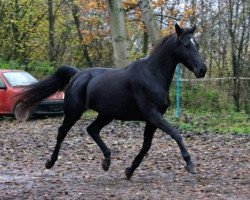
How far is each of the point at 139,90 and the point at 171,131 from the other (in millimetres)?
729

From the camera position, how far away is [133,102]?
7035 mm

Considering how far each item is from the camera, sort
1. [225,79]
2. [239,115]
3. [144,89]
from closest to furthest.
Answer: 1. [144,89]
2. [239,115]
3. [225,79]

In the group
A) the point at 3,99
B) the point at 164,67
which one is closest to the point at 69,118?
the point at 164,67

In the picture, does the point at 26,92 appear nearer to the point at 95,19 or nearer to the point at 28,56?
the point at 95,19

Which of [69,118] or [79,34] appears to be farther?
[79,34]

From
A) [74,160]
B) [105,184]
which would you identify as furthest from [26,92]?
[105,184]

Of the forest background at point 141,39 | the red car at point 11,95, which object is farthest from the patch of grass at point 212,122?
the red car at point 11,95

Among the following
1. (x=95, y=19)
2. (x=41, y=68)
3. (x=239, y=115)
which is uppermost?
(x=95, y=19)

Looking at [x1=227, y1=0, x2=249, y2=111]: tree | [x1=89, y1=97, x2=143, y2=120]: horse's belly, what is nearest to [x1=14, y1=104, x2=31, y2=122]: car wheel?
[x1=89, y1=97, x2=143, y2=120]: horse's belly

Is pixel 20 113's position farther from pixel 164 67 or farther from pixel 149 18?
pixel 149 18

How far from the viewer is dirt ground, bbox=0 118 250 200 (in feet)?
20.7

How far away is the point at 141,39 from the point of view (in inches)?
1148

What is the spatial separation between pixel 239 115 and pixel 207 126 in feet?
9.28

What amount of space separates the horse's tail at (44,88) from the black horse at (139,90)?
496 millimetres
